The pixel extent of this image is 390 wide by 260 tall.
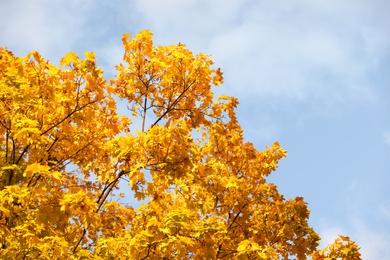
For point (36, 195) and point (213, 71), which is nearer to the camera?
point (36, 195)

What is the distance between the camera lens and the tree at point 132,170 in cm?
746

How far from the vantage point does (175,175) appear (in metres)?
8.37

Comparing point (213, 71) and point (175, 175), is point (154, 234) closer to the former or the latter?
point (175, 175)

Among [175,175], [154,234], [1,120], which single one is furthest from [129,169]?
[1,120]

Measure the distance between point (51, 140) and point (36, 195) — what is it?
1321mm

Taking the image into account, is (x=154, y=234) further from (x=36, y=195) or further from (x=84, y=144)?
(x=84, y=144)

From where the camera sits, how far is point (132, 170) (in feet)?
27.5

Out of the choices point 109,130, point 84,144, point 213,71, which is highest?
point 213,71

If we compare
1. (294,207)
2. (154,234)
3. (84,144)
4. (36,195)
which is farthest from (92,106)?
(294,207)

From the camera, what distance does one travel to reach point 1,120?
322 inches

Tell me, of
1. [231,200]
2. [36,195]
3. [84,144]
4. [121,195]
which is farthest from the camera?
[121,195]

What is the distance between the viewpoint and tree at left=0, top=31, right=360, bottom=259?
24.5ft

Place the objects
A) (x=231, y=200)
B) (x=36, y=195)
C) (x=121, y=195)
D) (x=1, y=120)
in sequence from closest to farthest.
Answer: (x=36, y=195) → (x=1, y=120) → (x=231, y=200) → (x=121, y=195)

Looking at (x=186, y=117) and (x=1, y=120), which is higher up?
(x=186, y=117)
